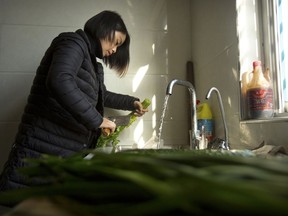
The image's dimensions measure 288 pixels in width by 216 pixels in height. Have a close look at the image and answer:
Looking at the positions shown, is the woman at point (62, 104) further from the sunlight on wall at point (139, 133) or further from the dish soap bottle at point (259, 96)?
the dish soap bottle at point (259, 96)

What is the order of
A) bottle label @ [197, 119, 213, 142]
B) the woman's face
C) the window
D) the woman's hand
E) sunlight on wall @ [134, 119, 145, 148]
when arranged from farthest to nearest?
sunlight on wall @ [134, 119, 145, 148], the woman's hand, bottle label @ [197, 119, 213, 142], the woman's face, the window

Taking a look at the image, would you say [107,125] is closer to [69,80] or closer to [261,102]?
[69,80]

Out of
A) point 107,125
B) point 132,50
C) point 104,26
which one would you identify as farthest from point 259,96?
point 132,50

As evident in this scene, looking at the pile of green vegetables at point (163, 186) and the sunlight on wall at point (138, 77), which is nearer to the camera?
the pile of green vegetables at point (163, 186)

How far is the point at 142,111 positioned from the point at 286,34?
2.47 ft

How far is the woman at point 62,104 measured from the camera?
889mm

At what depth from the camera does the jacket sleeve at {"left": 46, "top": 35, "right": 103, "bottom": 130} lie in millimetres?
876

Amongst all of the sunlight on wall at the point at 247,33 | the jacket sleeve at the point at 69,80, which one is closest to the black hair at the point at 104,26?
the jacket sleeve at the point at 69,80

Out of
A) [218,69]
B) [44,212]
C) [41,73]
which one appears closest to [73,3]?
[41,73]

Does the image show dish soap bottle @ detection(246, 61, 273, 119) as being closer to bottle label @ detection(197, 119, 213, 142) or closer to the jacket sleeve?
bottle label @ detection(197, 119, 213, 142)

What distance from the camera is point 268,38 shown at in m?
1.08

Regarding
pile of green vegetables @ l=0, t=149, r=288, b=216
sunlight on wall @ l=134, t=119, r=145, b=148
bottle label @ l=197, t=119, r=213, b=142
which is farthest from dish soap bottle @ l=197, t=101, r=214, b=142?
pile of green vegetables @ l=0, t=149, r=288, b=216

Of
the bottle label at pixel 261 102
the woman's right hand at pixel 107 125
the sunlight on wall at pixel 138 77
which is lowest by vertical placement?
the woman's right hand at pixel 107 125

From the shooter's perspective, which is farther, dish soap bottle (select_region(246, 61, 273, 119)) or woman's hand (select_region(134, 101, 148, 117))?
woman's hand (select_region(134, 101, 148, 117))
